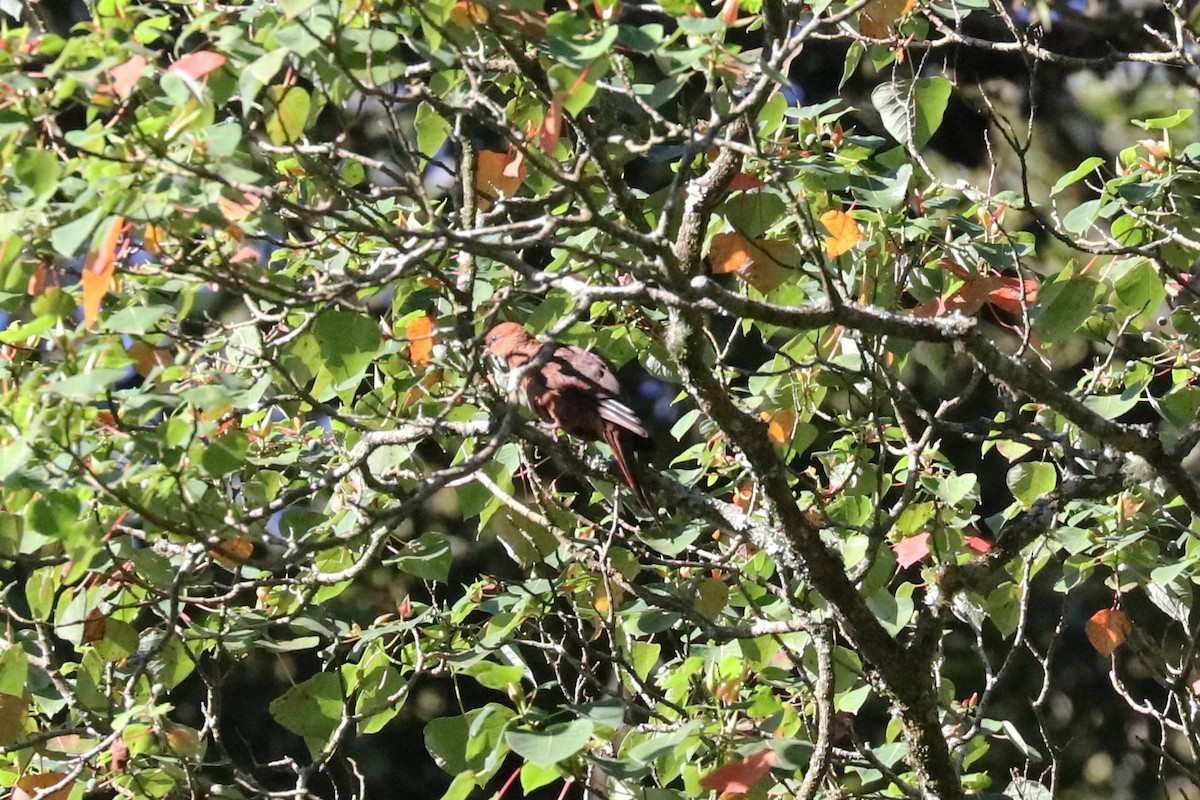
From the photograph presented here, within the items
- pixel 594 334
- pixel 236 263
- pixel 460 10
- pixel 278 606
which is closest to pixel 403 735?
pixel 278 606

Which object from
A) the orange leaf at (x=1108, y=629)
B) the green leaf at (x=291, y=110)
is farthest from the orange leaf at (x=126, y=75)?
the orange leaf at (x=1108, y=629)

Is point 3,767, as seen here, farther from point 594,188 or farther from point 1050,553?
point 1050,553

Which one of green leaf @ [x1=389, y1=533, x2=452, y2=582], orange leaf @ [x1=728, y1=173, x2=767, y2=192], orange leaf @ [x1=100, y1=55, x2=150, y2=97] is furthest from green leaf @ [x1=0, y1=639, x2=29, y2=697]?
orange leaf @ [x1=728, y1=173, x2=767, y2=192]

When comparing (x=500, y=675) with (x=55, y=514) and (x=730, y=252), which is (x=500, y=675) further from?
Answer: (x=730, y=252)

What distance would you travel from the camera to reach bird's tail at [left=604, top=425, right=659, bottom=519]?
2949mm

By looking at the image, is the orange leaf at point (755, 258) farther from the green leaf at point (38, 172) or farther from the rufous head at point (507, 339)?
the green leaf at point (38, 172)

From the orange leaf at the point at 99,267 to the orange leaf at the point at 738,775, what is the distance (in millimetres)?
1112

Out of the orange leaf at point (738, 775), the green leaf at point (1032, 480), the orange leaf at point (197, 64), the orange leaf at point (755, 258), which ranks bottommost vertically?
the green leaf at point (1032, 480)

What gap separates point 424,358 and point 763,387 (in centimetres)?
79

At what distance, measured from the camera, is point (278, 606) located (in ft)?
9.50

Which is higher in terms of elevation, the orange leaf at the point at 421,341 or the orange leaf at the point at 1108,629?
the orange leaf at the point at 421,341

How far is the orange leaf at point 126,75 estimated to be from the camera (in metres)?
1.62

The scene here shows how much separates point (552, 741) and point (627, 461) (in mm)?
1268

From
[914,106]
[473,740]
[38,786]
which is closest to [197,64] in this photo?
[473,740]
